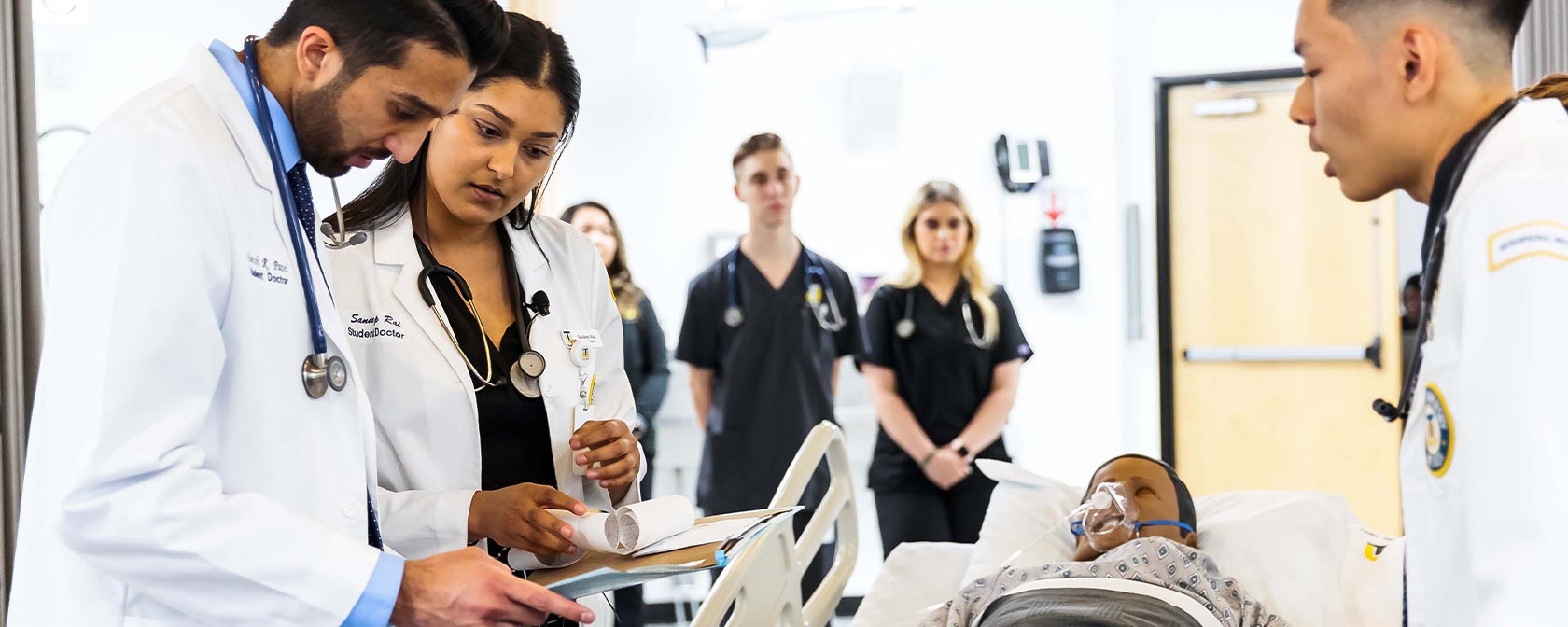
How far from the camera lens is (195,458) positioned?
2.82ft

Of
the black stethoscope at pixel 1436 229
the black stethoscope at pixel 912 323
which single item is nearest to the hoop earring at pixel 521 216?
the black stethoscope at pixel 1436 229

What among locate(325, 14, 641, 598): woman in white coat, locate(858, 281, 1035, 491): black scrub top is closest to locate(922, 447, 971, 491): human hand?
locate(858, 281, 1035, 491): black scrub top

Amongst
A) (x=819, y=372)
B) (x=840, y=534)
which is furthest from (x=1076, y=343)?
(x=840, y=534)

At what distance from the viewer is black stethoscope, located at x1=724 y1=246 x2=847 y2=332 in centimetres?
313

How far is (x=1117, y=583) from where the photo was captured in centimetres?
176

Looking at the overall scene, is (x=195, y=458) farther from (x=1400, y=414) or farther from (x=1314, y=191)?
(x=1314, y=191)

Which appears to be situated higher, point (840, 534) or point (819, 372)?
point (819, 372)

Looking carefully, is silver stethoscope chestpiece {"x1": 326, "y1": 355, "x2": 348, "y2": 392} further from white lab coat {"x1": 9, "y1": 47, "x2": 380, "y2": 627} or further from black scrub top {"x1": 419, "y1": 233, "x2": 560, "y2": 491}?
black scrub top {"x1": 419, "y1": 233, "x2": 560, "y2": 491}

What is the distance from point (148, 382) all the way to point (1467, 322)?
0.96 m

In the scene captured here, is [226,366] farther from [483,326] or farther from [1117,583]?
[1117,583]

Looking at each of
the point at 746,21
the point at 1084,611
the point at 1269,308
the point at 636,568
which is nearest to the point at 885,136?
the point at 746,21

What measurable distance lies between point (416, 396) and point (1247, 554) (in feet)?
5.14

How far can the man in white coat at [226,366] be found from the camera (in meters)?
0.82

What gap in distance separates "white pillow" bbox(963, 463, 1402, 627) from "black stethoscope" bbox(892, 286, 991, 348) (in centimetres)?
71
